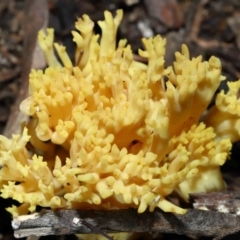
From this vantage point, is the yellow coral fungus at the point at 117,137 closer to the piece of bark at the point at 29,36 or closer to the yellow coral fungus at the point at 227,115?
the yellow coral fungus at the point at 227,115

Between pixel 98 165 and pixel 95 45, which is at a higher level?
pixel 95 45

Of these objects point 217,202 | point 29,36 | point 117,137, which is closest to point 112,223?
point 117,137

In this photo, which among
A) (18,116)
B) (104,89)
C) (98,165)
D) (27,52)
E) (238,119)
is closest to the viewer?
(98,165)

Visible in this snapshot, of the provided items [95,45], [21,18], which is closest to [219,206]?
[95,45]

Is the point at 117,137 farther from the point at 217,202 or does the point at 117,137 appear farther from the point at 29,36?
the point at 29,36

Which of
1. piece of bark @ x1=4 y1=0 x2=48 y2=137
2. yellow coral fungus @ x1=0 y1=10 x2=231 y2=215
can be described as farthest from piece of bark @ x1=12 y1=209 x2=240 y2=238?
piece of bark @ x1=4 y1=0 x2=48 y2=137

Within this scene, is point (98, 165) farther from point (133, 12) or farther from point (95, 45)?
point (133, 12)
